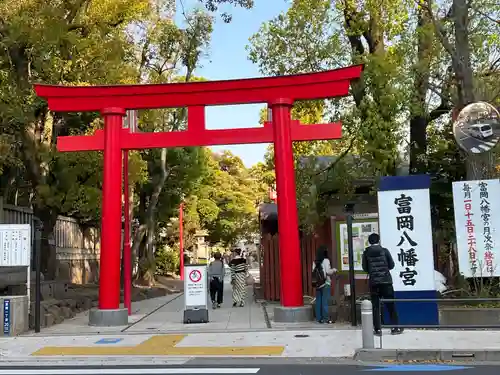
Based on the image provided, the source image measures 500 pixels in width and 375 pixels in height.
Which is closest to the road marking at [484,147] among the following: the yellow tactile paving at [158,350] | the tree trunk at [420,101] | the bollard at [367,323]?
the tree trunk at [420,101]

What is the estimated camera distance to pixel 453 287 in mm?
13125

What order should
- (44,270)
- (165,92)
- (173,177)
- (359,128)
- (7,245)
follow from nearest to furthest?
1. (7,245)
2. (165,92)
3. (359,128)
4. (44,270)
5. (173,177)

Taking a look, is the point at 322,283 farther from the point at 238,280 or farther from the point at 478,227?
the point at 238,280

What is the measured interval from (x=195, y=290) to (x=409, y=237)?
17.3 feet

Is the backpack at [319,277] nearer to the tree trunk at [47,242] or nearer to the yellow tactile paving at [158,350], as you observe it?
the yellow tactile paving at [158,350]

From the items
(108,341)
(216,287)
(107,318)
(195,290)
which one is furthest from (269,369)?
(216,287)

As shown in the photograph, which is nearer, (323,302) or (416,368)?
(416,368)

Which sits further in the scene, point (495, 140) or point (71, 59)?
point (71, 59)

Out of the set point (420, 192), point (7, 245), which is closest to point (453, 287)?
point (420, 192)

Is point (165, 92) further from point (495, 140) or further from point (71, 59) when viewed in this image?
point (495, 140)

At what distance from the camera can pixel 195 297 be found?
13805 millimetres

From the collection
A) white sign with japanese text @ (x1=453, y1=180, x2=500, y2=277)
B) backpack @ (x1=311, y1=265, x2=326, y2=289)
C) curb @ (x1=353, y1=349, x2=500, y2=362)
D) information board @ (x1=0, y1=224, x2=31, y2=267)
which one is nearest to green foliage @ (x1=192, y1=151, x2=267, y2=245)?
information board @ (x1=0, y1=224, x2=31, y2=267)

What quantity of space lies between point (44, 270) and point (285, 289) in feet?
33.6

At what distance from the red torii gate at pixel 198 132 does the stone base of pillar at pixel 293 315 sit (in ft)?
0.61
